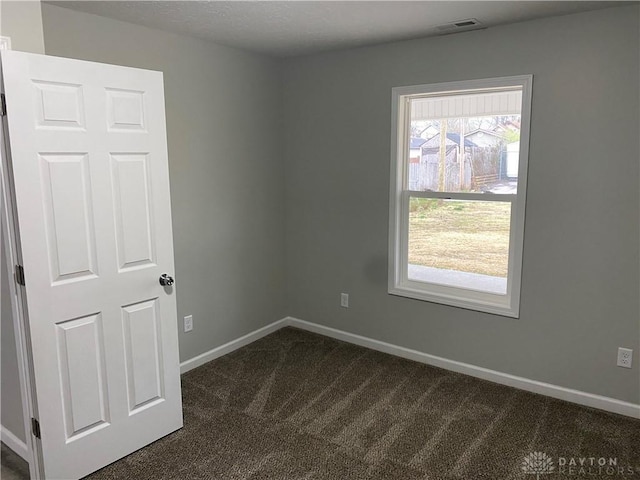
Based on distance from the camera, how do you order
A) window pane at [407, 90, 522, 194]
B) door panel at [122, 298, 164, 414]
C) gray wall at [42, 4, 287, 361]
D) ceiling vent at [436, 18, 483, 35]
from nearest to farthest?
door panel at [122, 298, 164, 414]
ceiling vent at [436, 18, 483, 35]
gray wall at [42, 4, 287, 361]
window pane at [407, 90, 522, 194]

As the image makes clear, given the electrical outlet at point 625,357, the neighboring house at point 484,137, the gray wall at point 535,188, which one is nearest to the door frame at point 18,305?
the gray wall at point 535,188

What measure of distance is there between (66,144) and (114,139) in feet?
0.75

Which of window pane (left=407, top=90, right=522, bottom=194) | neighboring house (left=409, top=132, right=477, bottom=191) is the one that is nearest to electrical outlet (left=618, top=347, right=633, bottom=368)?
window pane (left=407, top=90, right=522, bottom=194)

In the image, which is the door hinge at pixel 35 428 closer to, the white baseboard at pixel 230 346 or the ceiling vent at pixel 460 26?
the white baseboard at pixel 230 346

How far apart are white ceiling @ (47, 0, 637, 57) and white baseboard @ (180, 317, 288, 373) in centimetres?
229

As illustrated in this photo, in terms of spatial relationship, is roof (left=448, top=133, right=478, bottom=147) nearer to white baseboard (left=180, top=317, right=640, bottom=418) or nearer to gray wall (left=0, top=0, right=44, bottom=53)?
white baseboard (left=180, top=317, right=640, bottom=418)

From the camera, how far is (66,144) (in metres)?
2.19

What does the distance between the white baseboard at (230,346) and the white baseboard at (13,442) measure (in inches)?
43.6

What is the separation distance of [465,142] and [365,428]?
6.58 feet

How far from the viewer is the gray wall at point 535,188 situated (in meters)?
2.79

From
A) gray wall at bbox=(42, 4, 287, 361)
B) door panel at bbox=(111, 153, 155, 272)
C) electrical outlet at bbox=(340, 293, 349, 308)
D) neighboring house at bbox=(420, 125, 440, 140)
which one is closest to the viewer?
door panel at bbox=(111, 153, 155, 272)

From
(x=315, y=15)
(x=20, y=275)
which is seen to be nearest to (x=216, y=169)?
(x=315, y=15)

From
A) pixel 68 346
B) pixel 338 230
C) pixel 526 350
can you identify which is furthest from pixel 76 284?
pixel 526 350

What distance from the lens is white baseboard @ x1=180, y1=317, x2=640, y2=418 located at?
3.00 meters
